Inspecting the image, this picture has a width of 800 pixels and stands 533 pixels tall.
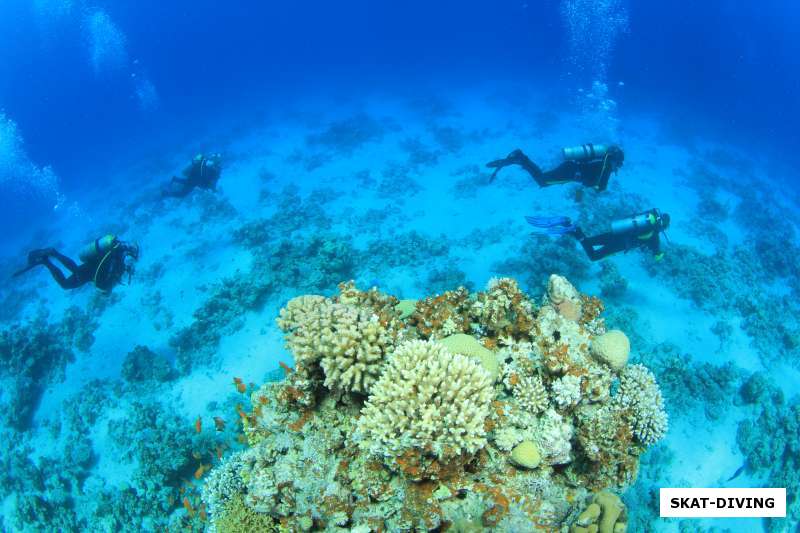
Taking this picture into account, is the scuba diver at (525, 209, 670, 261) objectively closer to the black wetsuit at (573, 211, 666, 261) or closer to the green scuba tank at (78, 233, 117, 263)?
the black wetsuit at (573, 211, 666, 261)

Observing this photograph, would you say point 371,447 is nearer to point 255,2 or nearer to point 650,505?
point 650,505

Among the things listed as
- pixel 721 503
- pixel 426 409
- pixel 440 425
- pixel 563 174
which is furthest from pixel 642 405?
pixel 563 174

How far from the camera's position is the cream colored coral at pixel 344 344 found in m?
4.85

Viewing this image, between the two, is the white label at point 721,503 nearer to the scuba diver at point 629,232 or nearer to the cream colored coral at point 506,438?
the cream colored coral at point 506,438

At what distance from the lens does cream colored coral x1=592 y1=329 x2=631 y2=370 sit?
6047mm

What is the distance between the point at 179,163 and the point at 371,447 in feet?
113

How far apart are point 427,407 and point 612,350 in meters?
3.35

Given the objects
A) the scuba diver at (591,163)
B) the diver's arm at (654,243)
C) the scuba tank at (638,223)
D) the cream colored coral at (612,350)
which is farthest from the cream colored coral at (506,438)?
the scuba diver at (591,163)

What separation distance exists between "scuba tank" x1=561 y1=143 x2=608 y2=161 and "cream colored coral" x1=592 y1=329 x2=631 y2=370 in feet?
23.4

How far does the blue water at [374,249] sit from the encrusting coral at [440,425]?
2.84 feet

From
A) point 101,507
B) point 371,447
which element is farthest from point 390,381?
point 101,507

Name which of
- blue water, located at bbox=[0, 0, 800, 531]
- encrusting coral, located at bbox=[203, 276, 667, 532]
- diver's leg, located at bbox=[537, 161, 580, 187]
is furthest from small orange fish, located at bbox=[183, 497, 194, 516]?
diver's leg, located at bbox=[537, 161, 580, 187]

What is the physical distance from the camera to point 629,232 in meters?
11.1

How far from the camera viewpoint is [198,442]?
10.4 metres
